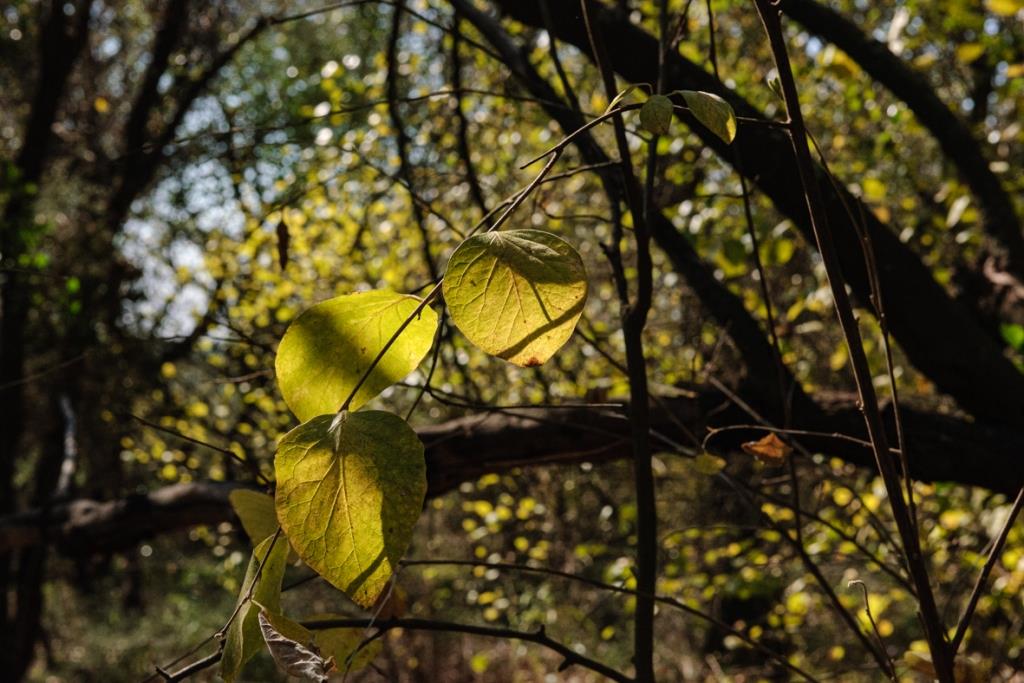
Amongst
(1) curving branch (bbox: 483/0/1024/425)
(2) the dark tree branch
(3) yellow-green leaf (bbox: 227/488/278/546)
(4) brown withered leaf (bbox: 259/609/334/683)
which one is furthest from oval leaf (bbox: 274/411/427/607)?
(2) the dark tree branch

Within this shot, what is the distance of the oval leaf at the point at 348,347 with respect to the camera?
0.53 metres

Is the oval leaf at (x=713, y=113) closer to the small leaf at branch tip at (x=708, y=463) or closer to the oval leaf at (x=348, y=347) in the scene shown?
the oval leaf at (x=348, y=347)

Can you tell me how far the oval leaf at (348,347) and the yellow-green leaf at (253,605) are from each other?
0.09 metres

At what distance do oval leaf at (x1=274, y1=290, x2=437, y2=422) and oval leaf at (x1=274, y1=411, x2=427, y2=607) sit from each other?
6cm

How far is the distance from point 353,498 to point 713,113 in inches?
11.3

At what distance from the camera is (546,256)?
1.62 feet

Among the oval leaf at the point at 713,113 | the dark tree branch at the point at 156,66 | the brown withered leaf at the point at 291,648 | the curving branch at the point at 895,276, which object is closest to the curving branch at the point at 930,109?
the curving branch at the point at 895,276

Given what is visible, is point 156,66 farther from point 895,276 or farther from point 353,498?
point 353,498

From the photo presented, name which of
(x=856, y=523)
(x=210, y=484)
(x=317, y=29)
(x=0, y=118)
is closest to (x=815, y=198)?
(x=210, y=484)

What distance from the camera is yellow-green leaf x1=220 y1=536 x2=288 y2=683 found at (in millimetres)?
507

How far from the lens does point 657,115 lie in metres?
0.52

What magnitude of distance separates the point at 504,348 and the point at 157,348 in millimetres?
6036

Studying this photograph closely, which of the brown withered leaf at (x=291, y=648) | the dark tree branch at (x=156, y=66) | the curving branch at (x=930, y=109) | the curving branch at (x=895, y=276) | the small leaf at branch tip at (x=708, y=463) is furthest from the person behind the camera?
the dark tree branch at (x=156, y=66)

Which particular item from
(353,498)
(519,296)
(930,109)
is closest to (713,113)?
(519,296)
